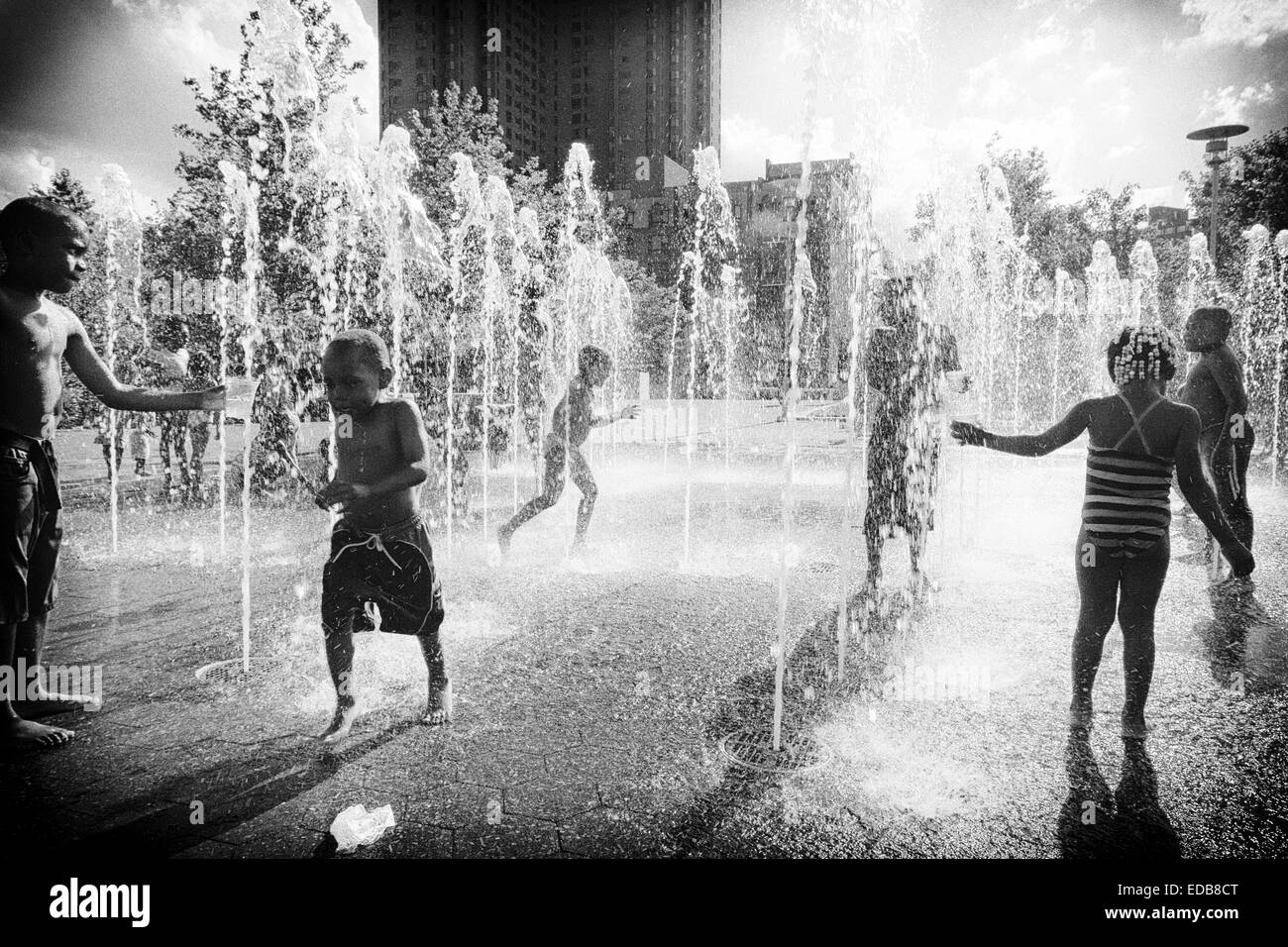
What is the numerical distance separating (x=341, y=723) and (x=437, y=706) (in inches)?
15.4

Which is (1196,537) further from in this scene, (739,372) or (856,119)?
(739,372)

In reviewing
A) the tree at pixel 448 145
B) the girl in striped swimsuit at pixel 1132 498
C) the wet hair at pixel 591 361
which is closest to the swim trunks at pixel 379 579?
the girl in striped swimsuit at pixel 1132 498

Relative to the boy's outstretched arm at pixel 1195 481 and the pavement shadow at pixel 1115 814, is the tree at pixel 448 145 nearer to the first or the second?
the boy's outstretched arm at pixel 1195 481

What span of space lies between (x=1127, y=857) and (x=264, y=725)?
3.32 m

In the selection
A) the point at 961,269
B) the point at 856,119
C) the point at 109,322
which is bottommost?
the point at 109,322

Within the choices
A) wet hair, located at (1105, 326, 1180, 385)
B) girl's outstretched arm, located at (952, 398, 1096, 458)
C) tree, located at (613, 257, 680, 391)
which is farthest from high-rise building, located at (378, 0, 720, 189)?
tree, located at (613, 257, 680, 391)

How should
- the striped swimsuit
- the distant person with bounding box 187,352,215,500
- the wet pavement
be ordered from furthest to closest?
the distant person with bounding box 187,352,215,500 → the striped swimsuit → the wet pavement

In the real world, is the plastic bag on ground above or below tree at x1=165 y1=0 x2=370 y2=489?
below

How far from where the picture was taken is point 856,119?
757 cm

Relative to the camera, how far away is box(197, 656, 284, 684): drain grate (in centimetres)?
391

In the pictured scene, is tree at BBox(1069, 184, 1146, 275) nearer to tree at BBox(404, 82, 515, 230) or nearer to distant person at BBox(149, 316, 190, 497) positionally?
tree at BBox(404, 82, 515, 230)

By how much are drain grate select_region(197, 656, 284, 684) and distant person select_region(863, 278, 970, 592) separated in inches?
142

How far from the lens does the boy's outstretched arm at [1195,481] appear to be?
311 centimetres
